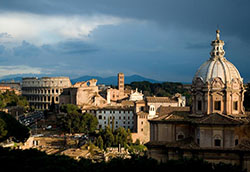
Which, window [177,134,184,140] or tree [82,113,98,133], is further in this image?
tree [82,113,98,133]

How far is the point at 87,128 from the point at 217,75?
46554 millimetres

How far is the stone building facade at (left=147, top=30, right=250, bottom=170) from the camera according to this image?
30641 mm

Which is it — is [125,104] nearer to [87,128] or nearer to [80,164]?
[87,128]

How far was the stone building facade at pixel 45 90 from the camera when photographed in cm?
13750

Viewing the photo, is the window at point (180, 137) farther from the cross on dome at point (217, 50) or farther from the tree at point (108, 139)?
the tree at point (108, 139)

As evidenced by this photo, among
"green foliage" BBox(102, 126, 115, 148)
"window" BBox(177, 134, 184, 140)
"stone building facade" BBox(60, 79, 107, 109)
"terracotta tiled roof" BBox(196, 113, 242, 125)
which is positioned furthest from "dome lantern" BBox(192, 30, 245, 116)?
"stone building facade" BBox(60, 79, 107, 109)

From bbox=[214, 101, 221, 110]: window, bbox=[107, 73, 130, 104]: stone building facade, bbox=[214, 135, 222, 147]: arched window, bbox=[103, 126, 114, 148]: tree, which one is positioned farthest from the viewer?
bbox=[107, 73, 130, 104]: stone building facade

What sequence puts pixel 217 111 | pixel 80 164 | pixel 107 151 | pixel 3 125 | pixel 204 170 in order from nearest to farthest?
pixel 204 170
pixel 80 164
pixel 217 111
pixel 3 125
pixel 107 151

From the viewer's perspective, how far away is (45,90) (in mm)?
140375

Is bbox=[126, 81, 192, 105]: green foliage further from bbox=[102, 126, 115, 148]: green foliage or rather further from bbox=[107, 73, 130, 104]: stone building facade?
bbox=[102, 126, 115, 148]: green foliage

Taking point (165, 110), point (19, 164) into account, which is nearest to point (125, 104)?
point (165, 110)

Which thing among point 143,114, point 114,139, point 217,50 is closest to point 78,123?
point 114,139

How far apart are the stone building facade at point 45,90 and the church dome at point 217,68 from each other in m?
107

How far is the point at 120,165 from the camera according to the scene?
26969 millimetres
